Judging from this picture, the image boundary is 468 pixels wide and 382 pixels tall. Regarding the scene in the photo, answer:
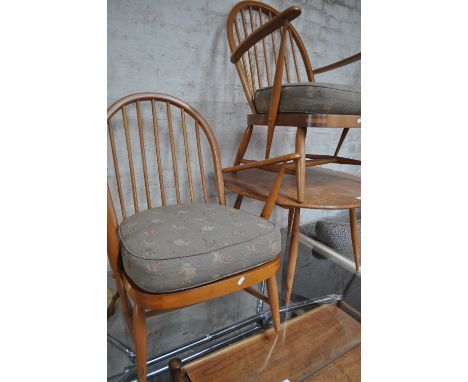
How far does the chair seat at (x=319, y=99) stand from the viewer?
3.10 feet

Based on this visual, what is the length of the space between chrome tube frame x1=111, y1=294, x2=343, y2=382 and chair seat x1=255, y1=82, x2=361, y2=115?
29.3 inches

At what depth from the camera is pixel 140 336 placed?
0.75 metres

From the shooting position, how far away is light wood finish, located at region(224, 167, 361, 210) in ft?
3.10

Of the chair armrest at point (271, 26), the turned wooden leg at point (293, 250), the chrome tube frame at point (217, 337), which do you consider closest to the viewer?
the chair armrest at point (271, 26)

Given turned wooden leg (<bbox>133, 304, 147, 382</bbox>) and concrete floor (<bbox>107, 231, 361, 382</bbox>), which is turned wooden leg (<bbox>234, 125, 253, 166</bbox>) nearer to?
concrete floor (<bbox>107, 231, 361, 382</bbox>)

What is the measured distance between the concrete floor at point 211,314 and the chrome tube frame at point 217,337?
0.02 m

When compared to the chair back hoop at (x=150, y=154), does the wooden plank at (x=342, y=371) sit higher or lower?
lower

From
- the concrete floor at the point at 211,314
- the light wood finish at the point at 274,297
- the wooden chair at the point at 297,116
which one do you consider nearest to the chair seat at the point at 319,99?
the wooden chair at the point at 297,116

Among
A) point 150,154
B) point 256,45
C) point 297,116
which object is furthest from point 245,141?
point 256,45

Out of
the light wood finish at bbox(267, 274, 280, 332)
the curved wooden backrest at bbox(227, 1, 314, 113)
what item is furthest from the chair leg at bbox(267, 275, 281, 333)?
the curved wooden backrest at bbox(227, 1, 314, 113)

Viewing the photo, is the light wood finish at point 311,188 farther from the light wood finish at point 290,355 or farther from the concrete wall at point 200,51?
the light wood finish at point 290,355
